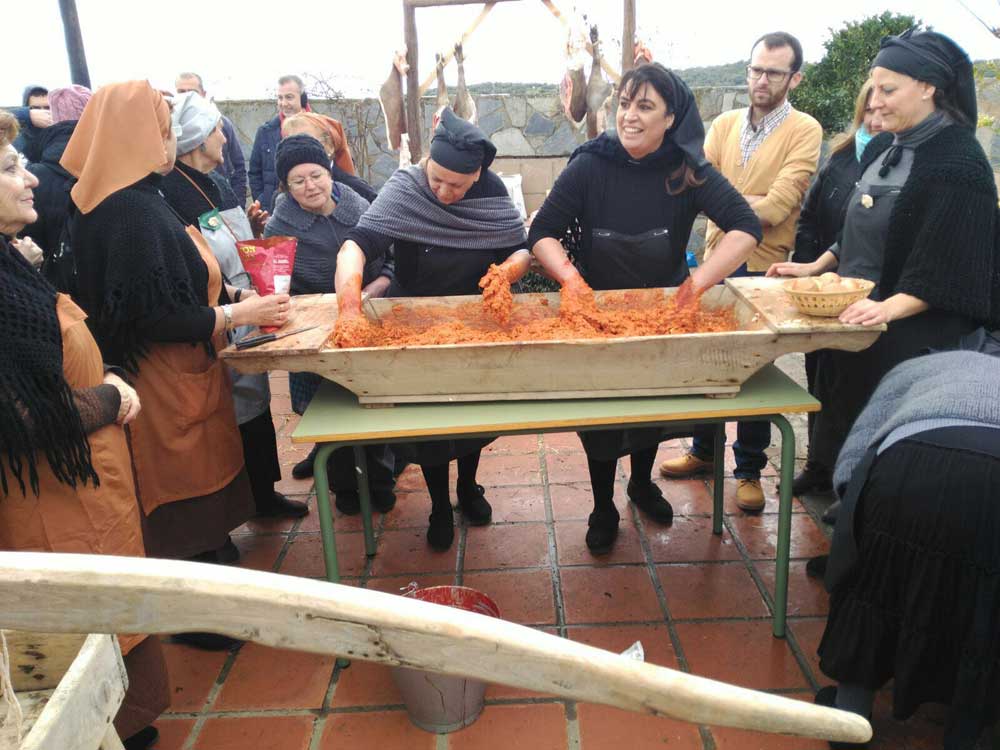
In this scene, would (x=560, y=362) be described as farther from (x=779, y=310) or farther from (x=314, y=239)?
(x=314, y=239)

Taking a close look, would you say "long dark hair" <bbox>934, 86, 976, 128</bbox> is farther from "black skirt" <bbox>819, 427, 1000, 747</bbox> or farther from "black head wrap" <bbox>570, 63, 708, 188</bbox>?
"black skirt" <bbox>819, 427, 1000, 747</bbox>

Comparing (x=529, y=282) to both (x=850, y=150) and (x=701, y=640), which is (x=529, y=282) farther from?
(x=701, y=640)

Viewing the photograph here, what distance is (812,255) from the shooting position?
3629 mm

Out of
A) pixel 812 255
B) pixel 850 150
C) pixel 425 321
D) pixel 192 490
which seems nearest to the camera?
pixel 192 490

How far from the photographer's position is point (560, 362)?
257 cm

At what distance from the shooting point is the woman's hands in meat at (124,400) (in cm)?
217

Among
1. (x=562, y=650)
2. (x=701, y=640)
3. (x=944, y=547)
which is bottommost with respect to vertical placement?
(x=701, y=640)

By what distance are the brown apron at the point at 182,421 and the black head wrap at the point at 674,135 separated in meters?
1.72

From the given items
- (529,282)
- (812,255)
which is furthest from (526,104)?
(812,255)

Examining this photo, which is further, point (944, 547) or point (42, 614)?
point (944, 547)

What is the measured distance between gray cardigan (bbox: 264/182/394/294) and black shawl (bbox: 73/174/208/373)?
0.92 meters

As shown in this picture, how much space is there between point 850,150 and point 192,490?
126 inches


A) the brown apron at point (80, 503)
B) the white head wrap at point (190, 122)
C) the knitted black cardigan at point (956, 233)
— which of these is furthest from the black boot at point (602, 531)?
the white head wrap at point (190, 122)

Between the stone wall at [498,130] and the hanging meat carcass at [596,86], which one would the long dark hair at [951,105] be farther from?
the stone wall at [498,130]
